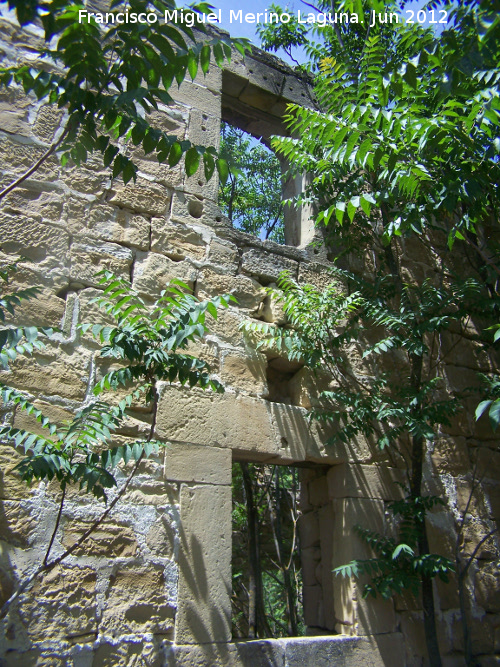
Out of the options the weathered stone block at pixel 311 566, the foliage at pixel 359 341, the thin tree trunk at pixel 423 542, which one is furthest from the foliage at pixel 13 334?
the weathered stone block at pixel 311 566

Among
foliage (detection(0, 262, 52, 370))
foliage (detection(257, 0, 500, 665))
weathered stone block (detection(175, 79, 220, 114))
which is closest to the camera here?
foliage (detection(0, 262, 52, 370))

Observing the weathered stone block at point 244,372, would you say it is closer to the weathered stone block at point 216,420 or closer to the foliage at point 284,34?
the weathered stone block at point 216,420

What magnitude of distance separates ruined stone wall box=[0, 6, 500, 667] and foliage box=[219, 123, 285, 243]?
3080 mm

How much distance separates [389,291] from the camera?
11.7ft

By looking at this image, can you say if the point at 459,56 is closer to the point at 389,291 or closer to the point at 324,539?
the point at 389,291

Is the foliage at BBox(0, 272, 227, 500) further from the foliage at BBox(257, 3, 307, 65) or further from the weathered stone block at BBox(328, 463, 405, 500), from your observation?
the foliage at BBox(257, 3, 307, 65)

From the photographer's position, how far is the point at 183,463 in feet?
8.54

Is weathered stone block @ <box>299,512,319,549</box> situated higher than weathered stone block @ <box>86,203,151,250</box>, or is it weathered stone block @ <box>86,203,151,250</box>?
weathered stone block @ <box>86,203,151,250</box>

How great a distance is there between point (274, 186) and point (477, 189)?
4.86 meters

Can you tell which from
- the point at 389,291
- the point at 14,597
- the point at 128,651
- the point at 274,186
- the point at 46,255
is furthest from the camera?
the point at 274,186

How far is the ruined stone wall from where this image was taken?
7.31ft

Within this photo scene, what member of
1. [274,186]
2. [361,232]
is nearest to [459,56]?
[361,232]

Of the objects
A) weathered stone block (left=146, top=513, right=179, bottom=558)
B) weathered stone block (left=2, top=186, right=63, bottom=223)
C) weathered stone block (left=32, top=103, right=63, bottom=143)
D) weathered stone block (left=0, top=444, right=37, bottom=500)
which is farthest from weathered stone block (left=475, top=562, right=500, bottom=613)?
weathered stone block (left=32, top=103, right=63, bottom=143)

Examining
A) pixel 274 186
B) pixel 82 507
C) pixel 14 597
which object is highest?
pixel 274 186
